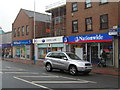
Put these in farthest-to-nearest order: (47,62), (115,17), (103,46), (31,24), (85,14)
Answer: (31,24) → (85,14) → (103,46) → (115,17) → (47,62)

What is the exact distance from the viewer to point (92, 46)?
68.8ft

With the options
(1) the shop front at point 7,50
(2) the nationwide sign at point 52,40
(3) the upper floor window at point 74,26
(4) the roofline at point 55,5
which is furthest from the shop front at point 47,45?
(1) the shop front at point 7,50

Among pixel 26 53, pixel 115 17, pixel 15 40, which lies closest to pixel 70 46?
pixel 115 17

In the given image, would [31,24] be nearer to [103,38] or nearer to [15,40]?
[15,40]

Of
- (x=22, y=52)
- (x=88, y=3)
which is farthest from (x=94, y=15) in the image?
(x=22, y=52)

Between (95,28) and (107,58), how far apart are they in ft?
12.0

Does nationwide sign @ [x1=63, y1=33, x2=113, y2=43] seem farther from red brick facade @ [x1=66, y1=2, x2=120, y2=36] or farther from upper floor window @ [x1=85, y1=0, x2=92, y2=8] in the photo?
upper floor window @ [x1=85, y1=0, x2=92, y2=8]

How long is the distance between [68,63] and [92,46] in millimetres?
8473

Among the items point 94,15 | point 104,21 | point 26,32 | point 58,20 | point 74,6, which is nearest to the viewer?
point 104,21

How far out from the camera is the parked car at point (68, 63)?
12.7 m

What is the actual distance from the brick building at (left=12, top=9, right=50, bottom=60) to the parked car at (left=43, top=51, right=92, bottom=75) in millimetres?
16058

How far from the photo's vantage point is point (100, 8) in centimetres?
1998

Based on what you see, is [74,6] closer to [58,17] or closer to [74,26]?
[74,26]

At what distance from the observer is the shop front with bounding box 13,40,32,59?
3156 cm
